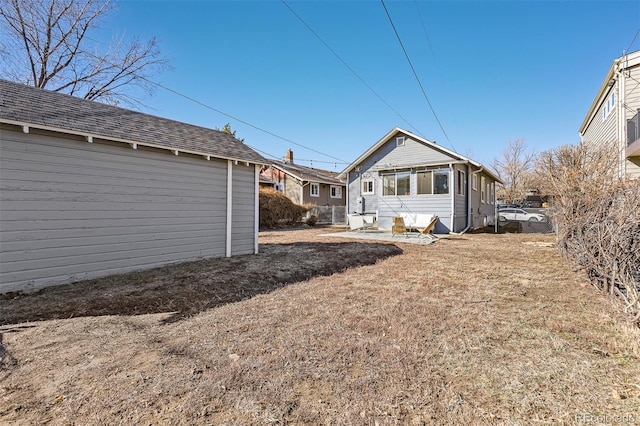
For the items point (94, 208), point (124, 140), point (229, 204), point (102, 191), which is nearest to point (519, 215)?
point (229, 204)

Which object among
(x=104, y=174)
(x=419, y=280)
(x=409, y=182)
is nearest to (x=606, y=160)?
A: (x=419, y=280)

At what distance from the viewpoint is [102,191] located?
5.88 m

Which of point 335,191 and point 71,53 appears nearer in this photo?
point 71,53

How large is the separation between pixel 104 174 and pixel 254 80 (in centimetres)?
1214

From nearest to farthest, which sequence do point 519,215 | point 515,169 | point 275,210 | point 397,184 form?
point 397,184 → point 275,210 → point 519,215 → point 515,169

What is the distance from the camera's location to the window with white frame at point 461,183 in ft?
46.6

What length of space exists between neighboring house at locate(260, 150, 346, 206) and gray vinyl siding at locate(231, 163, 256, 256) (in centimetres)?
1557

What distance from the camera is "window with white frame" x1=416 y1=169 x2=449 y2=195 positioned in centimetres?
1401

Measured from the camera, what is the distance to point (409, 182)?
49.6 ft

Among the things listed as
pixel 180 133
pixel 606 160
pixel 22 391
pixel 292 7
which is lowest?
pixel 22 391

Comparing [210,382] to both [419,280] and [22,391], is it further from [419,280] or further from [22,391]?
[419,280]

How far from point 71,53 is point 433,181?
2014 cm

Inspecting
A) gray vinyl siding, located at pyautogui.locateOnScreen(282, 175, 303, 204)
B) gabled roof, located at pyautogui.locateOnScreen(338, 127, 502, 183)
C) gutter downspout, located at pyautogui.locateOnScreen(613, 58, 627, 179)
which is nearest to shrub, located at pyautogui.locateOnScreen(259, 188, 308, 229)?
gabled roof, located at pyautogui.locateOnScreen(338, 127, 502, 183)

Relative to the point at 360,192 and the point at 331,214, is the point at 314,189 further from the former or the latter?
the point at 360,192
